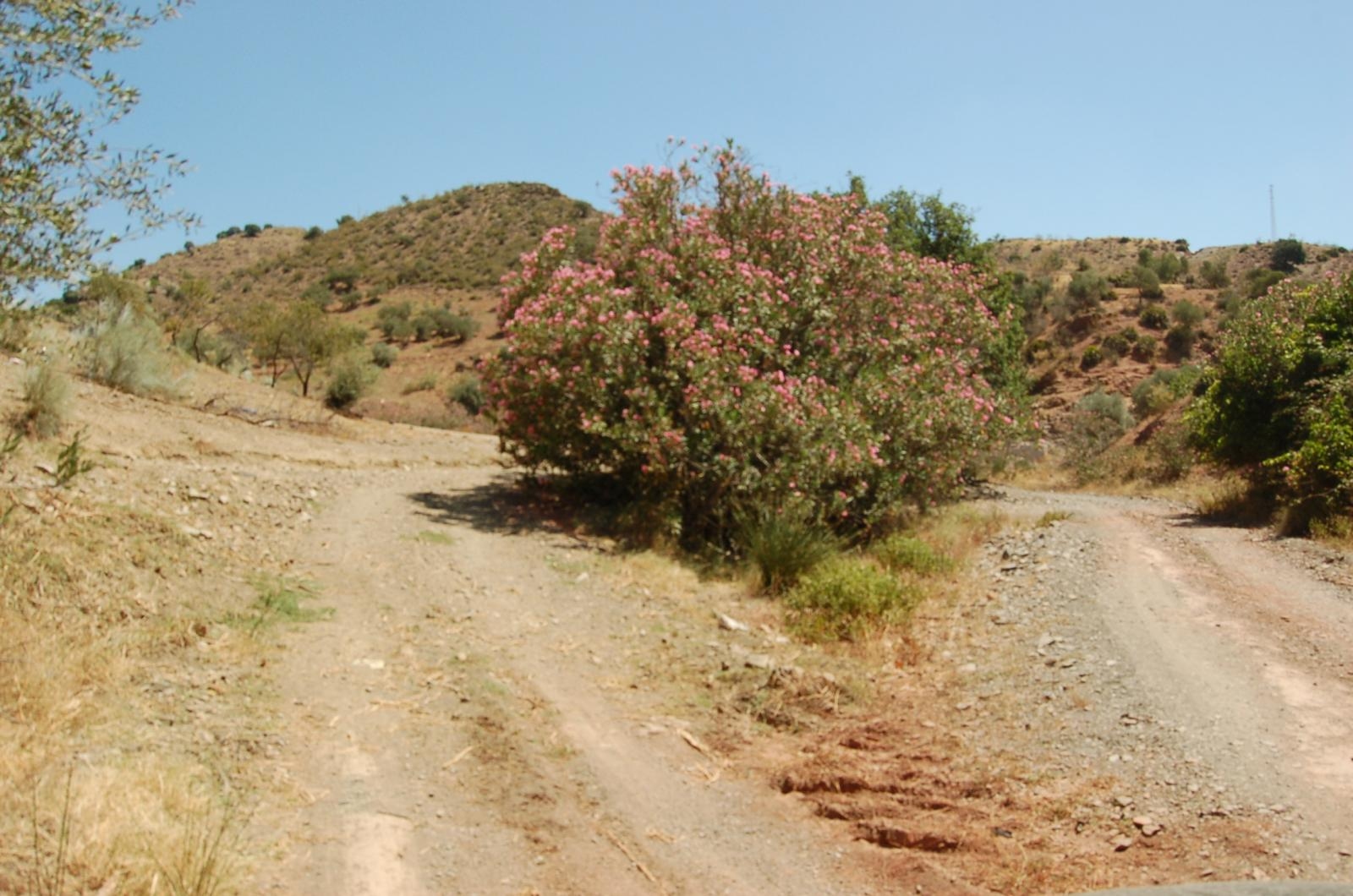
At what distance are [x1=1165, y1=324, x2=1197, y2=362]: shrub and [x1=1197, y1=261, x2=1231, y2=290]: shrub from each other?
6181 millimetres

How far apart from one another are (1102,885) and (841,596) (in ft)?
15.2

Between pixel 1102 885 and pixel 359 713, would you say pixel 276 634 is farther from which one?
pixel 1102 885

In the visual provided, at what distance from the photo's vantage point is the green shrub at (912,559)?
10945mm

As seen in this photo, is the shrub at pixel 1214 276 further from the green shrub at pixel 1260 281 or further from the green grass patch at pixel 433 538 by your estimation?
the green grass patch at pixel 433 538

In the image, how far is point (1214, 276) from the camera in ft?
140

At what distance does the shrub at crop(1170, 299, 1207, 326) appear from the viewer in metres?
Answer: 38.0

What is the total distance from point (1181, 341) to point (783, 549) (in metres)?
32.9

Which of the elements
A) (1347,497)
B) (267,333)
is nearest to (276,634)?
(1347,497)

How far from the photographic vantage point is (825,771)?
5730 mm

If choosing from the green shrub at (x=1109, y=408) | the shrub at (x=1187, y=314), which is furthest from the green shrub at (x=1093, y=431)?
the shrub at (x=1187, y=314)

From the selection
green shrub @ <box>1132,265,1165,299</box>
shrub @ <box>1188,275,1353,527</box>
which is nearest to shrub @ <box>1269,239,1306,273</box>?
green shrub @ <box>1132,265,1165,299</box>

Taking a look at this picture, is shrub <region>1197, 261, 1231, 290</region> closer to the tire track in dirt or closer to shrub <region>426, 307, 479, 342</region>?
shrub <region>426, 307, 479, 342</region>

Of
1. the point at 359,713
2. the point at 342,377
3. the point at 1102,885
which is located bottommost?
the point at 1102,885

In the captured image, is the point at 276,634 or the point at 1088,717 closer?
the point at 1088,717
